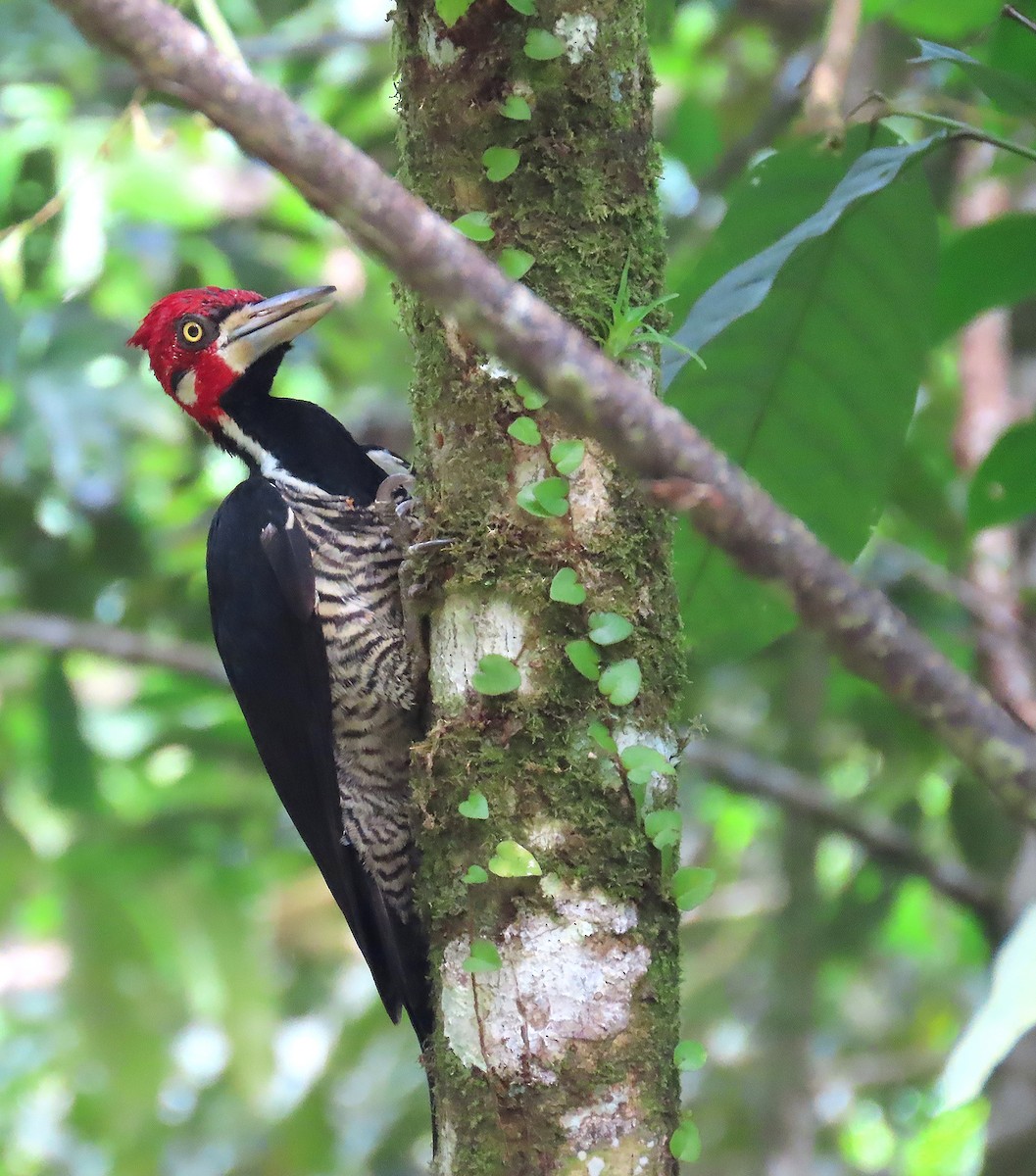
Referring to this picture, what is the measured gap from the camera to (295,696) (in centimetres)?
294

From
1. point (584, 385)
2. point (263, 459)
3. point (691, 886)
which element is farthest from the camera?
point (263, 459)

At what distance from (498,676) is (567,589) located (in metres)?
0.16

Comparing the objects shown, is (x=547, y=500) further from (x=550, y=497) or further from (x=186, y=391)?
(x=186, y=391)

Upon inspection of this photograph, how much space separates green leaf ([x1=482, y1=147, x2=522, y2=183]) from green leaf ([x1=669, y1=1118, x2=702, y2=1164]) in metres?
1.37

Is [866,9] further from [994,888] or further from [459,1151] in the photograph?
[994,888]

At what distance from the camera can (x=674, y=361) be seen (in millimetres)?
2371

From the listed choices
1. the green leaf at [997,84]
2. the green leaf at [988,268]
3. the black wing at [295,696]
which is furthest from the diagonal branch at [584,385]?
the black wing at [295,696]

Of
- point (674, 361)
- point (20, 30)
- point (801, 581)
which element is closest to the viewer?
point (801, 581)

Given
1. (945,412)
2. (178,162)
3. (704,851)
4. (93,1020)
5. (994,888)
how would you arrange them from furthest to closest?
(178,162) < (704,851) < (945,412) < (93,1020) < (994,888)

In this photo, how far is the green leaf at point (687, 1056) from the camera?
194 cm

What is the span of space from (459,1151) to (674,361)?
1.29 metres

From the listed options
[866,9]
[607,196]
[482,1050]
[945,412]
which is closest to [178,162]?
[945,412]

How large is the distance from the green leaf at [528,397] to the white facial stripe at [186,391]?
1.59m

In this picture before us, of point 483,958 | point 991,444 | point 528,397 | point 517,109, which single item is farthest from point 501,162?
point 991,444
